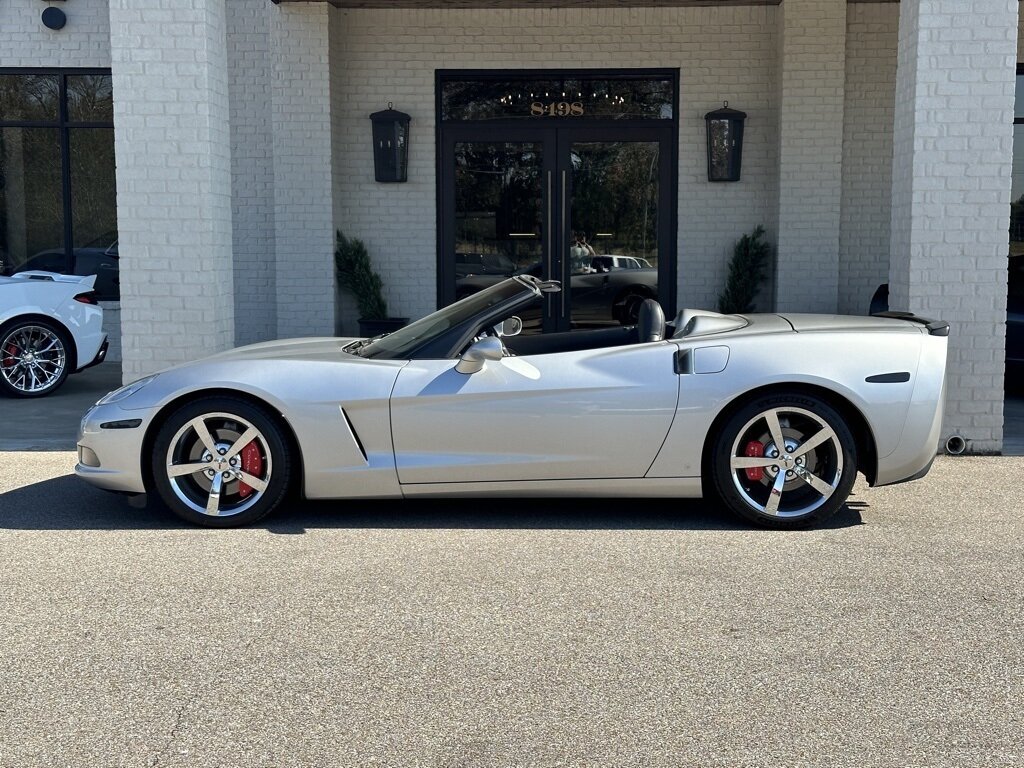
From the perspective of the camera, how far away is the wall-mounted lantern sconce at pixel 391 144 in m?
13.2

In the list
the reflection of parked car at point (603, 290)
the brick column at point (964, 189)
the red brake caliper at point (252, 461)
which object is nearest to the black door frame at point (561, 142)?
the reflection of parked car at point (603, 290)

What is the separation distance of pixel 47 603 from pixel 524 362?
243cm

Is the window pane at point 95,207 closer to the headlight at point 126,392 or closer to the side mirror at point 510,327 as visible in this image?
the headlight at point 126,392

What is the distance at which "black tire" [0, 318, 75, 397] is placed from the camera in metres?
11.4

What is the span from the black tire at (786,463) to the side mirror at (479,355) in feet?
3.80

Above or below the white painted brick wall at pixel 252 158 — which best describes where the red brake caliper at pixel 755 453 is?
below

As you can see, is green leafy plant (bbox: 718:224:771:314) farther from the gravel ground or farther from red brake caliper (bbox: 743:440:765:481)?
red brake caliper (bbox: 743:440:765:481)

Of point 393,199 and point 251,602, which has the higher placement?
point 393,199

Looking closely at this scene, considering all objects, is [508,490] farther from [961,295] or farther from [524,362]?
[961,295]

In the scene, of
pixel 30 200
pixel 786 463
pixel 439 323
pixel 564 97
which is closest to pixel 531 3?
pixel 564 97

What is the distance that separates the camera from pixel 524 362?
593 centimetres

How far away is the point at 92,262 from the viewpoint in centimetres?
1449

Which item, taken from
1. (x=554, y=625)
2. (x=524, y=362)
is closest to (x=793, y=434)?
(x=524, y=362)

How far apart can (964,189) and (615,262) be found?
5.81m
